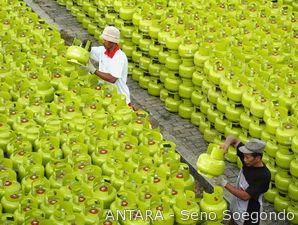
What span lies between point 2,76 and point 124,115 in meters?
1.57

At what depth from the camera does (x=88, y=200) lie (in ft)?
17.9

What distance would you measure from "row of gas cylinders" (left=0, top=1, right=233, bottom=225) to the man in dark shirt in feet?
1.10

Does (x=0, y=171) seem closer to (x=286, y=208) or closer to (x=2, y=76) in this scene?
(x=2, y=76)

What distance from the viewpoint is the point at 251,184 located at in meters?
5.86

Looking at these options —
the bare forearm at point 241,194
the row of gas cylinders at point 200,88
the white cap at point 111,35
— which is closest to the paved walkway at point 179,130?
the row of gas cylinders at point 200,88

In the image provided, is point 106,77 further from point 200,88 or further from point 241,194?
point 241,194

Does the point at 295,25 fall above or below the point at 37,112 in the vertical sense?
above

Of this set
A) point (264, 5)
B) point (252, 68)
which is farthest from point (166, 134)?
point (264, 5)

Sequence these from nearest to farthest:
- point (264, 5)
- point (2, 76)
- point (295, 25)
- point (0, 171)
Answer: point (0, 171) < point (2, 76) < point (295, 25) < point (264, 5)

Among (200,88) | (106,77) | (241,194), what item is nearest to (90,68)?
(106,77)

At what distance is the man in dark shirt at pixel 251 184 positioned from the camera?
230 inches

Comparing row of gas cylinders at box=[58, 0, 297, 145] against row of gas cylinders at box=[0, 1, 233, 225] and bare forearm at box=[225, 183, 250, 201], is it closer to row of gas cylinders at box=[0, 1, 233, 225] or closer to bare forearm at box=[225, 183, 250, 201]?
bare forearm at box=[225, 183, 250, 201]

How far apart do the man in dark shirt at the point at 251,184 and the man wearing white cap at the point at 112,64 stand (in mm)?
2030

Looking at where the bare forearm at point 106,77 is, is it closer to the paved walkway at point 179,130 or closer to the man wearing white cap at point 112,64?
the man wearing white cap at point 112,64
